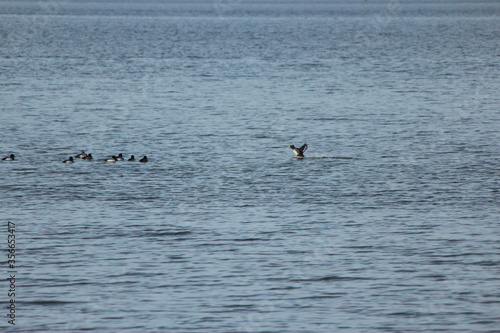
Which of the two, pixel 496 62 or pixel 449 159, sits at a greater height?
pixel 496 62

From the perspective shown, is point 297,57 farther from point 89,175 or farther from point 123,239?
point 123,239

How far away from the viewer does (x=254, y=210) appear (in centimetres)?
2631

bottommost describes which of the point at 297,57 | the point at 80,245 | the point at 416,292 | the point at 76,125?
the point at 416,292

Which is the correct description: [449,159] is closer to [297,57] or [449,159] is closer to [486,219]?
[486,219]

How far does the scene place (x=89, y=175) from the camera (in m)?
31.8

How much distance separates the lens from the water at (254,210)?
1822 centimetres

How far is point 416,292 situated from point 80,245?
877 cm

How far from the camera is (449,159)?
35094 mm

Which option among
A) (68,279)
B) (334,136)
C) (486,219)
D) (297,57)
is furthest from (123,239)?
(297,57)

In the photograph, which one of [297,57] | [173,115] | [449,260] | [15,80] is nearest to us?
[449,260]

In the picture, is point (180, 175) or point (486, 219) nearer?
point (486, 219)

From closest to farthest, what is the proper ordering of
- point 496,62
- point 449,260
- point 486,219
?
point 449,260
point 486,219
point 496,62

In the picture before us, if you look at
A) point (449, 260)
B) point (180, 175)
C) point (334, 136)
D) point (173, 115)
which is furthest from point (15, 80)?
point (449, 260)

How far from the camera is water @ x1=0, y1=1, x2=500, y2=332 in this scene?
18.2 meters
